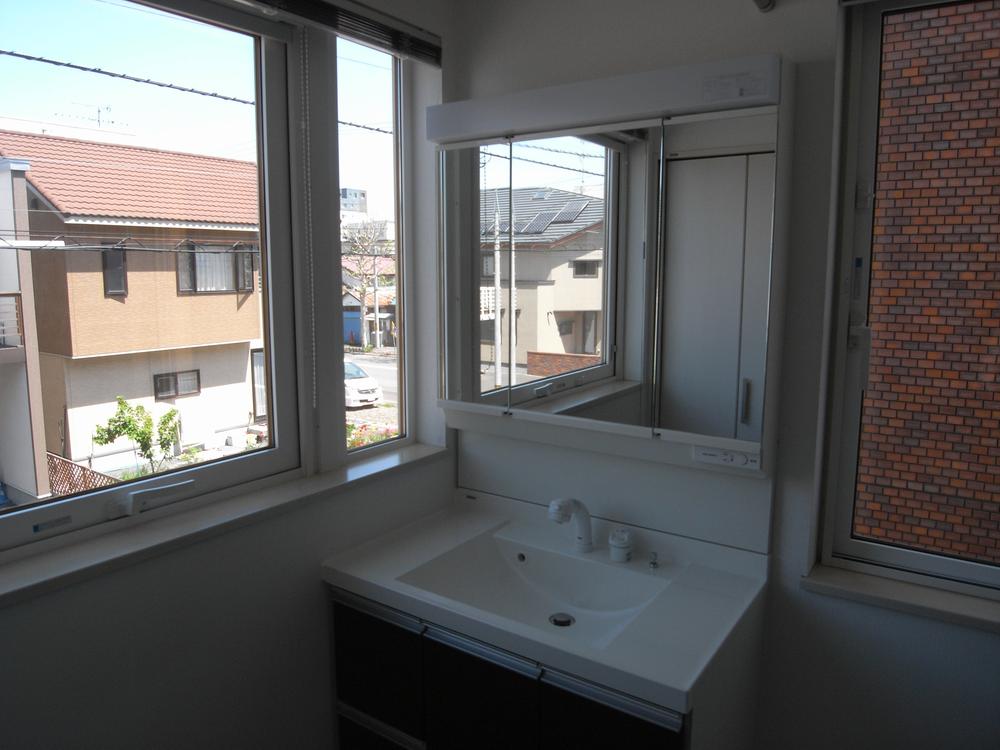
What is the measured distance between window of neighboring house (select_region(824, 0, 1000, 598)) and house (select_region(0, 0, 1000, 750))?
0.05 metres

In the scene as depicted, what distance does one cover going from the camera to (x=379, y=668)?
1.97 m

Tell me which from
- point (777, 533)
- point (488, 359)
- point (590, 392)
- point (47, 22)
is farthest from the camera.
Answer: point (488, 359)

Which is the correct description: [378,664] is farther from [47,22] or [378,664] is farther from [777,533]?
[47,22]

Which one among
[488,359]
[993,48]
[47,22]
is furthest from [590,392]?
[47,22]

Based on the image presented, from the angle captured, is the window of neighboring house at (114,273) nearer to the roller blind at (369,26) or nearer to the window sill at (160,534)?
the window sill at (160,534)

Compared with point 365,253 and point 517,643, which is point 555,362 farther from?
point 517,643

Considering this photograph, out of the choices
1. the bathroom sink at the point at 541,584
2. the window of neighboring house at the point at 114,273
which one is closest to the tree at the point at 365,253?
the window of neighboring house at the point at 114,273

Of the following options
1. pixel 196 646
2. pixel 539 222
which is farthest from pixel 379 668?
pixel 539 222

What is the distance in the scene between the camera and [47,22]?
59.7 inches

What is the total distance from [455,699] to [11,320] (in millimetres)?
1340

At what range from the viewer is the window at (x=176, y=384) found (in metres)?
1.78

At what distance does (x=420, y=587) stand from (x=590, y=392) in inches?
28.9

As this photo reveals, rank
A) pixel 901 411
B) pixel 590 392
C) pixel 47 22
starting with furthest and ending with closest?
pixel 590 392, pixel 901 411, pixel 47 22

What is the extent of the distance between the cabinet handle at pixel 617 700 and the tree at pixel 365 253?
46.6 inches
